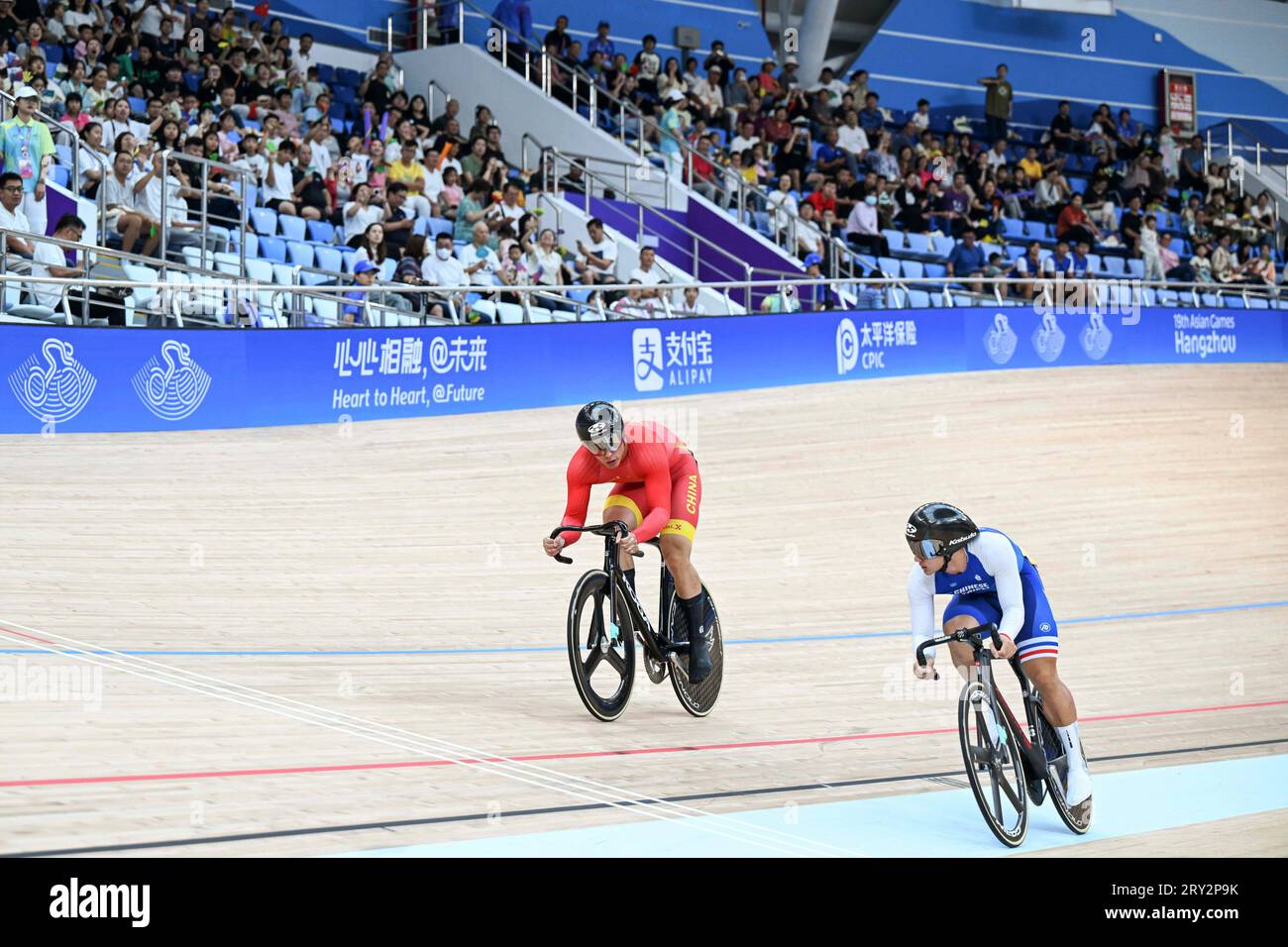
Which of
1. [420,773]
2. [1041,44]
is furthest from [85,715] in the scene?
[1041,44]

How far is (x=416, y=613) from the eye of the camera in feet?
23.4

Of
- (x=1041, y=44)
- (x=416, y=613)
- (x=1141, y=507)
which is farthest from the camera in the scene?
(x=1041, y=44)

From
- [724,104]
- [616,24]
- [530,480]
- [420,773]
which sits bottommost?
[420,773]

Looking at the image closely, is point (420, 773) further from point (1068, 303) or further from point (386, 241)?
point (1068, 303)

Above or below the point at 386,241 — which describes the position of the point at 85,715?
below

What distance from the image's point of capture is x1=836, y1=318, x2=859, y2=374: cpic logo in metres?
13.2

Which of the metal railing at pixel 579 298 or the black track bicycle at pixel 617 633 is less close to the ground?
the metal railing at pixel 579 298

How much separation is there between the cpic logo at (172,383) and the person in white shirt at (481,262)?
282cm

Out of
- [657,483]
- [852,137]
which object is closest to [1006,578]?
[657,483]

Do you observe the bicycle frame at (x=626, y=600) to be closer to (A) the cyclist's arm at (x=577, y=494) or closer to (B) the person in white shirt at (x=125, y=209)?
(A) the cyclist's arm at (x=577, y=494)

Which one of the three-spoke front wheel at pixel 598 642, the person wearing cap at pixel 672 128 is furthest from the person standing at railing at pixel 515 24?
the three-spoke front wheel at pixel 598 642

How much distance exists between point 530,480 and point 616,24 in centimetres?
1174

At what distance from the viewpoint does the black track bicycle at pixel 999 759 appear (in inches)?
155

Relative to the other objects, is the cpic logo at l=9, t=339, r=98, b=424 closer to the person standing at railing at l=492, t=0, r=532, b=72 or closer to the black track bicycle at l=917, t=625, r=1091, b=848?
the black track bicycle at l=917, t=625, r=1091, b=848
